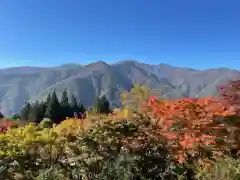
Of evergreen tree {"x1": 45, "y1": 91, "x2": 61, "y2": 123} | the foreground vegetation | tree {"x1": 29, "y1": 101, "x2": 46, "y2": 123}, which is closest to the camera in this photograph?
the foreground vegetation

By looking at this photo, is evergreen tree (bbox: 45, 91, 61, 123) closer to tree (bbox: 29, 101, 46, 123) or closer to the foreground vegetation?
tree (bbox: 29, 101, 46, 123)

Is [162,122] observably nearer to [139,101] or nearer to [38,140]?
[139,101]

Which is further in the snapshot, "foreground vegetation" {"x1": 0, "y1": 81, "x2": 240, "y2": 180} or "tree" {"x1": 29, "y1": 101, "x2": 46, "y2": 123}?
"tree" {"x1": 29, "y1": 101, "x2": 46, "y2": 123}

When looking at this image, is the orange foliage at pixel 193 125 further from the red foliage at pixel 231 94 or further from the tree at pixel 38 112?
the tree at pixel 38 112

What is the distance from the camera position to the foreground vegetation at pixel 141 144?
782 cm

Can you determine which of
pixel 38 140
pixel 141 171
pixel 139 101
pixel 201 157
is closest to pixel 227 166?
pixel 201 157

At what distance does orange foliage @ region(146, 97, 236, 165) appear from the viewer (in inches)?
329

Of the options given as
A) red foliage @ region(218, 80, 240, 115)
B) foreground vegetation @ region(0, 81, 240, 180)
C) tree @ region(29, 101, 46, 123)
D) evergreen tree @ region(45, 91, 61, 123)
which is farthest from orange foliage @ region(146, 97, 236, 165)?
evergreen tree @ region(45, 91, 61, 123)

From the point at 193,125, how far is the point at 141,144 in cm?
129

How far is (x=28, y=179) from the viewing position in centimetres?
752

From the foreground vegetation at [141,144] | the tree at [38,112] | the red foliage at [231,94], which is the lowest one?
the tree at [38,112]

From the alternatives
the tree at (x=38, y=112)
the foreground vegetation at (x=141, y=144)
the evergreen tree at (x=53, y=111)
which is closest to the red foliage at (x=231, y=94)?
the foreground vegetation at (x=141, y=144)

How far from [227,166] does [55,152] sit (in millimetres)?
3634

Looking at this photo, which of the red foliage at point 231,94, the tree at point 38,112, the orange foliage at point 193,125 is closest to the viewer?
the orange foliage at point 193,125
